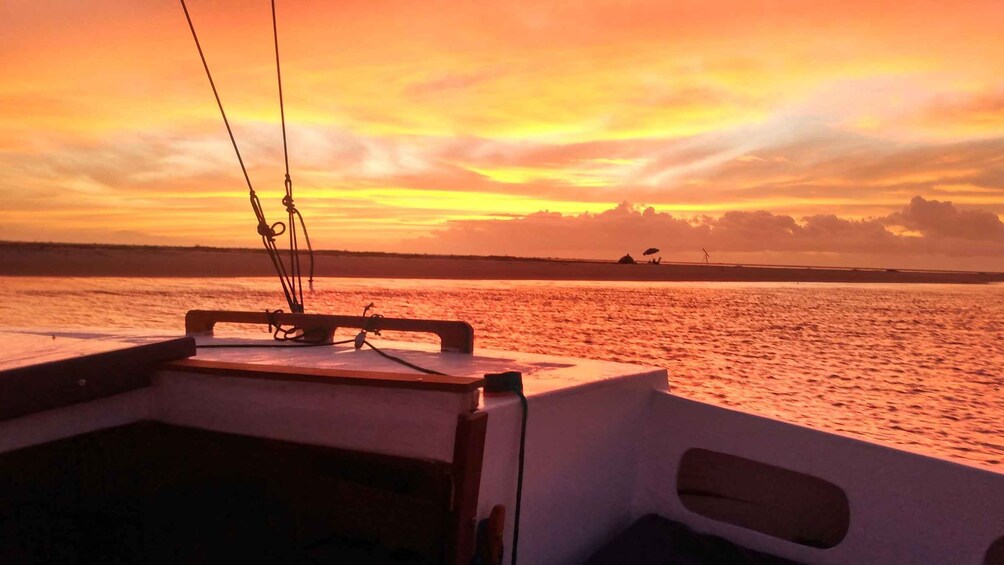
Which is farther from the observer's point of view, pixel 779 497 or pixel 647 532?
pixel 779 497

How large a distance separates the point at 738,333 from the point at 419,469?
13.8 metres

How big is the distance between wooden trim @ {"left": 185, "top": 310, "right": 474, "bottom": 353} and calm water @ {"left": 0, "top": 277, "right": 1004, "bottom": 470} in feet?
5.70

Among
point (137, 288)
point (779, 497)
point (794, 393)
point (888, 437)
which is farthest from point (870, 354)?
point (137, 288)

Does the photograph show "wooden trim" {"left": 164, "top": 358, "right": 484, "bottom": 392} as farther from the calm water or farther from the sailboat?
the calm water

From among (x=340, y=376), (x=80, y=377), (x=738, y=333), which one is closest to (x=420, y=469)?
(x=340, y=376)

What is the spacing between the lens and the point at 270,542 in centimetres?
298

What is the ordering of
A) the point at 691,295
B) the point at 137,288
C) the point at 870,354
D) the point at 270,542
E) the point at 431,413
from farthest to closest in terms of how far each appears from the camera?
the point at 691,295 < the point at 137,288 < the point at 870,354 < the point at 270,542 < the point at 431,413

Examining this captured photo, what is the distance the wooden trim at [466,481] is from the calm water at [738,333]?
2.09 m

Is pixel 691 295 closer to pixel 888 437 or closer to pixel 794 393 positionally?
pixel 794 393

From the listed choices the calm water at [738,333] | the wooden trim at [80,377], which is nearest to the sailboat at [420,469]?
the wooden trim at [80,377]

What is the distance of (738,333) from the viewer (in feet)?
49.1

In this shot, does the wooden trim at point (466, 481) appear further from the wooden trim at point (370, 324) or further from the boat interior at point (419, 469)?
the wooden trim at point (370, 324)

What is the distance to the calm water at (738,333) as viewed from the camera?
7.82m

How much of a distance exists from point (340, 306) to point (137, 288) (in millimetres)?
7139
